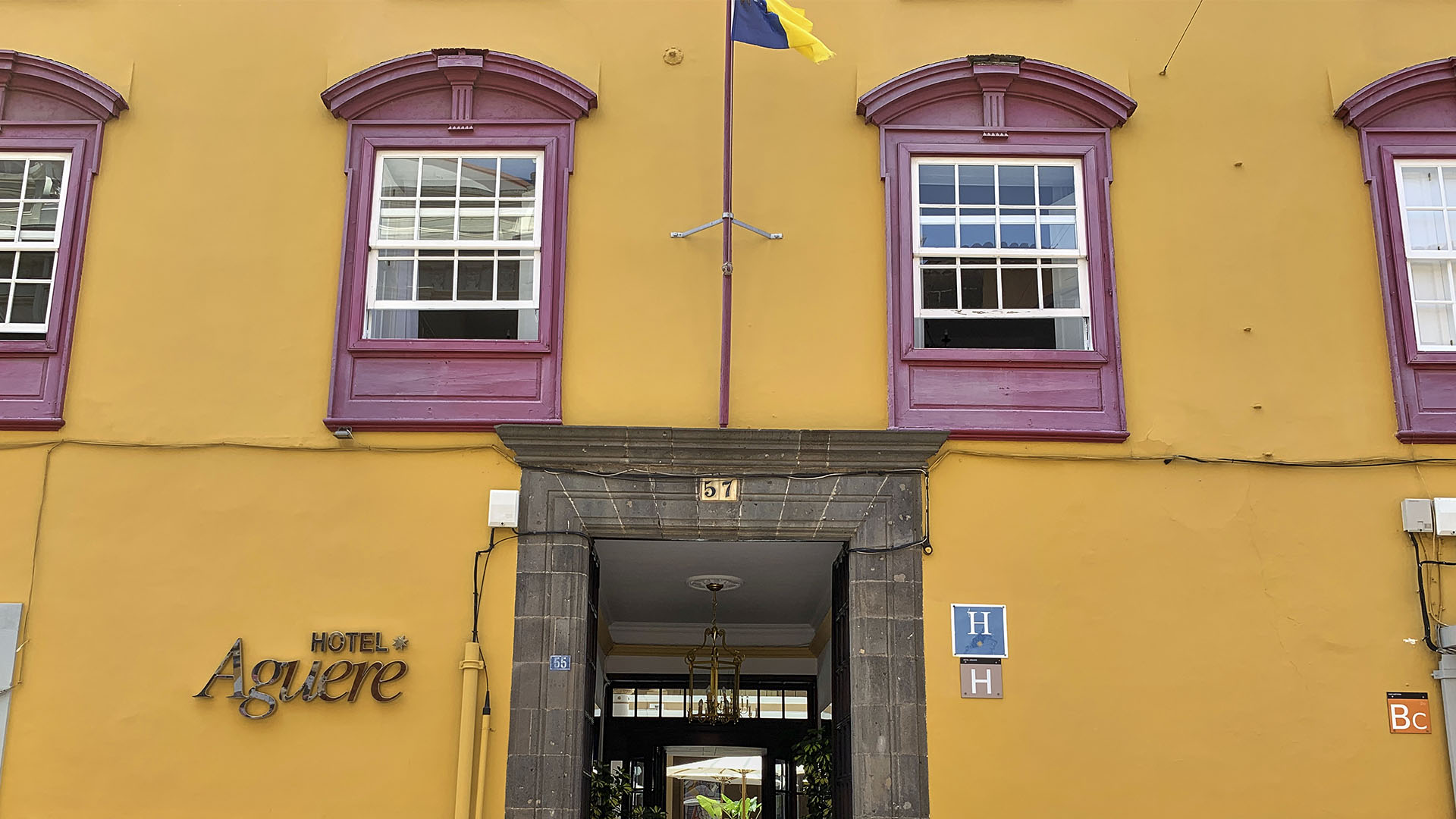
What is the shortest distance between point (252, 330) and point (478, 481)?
5.65 feet

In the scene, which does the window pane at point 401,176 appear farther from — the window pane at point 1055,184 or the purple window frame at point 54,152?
the window pane at point 1055,184

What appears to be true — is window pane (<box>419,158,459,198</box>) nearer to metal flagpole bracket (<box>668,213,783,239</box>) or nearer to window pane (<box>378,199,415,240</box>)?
window pane (<box>378,199,415,240</box>)

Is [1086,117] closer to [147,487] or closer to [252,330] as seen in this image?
[252,330]

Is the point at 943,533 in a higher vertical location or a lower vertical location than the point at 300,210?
lower

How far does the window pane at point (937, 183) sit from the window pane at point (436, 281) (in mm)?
3053

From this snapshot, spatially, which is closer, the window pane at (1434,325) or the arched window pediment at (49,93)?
the window pane at (1434,325)

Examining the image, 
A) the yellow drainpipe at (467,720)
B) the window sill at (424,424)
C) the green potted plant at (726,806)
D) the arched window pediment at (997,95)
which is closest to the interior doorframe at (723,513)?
the window sill at (424,424)

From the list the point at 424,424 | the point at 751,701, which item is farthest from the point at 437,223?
the point at 751,701

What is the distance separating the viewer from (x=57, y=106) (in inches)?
355

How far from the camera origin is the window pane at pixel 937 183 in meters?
8.99

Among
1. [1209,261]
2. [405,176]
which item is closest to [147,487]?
[405,176]

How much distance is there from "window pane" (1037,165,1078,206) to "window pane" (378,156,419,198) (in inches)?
158

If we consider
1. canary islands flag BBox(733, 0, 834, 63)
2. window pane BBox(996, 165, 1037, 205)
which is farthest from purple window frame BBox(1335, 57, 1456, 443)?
canary islands flag BBox(733, 0, 834, 63)

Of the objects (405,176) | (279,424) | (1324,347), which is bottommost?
(279,424)
